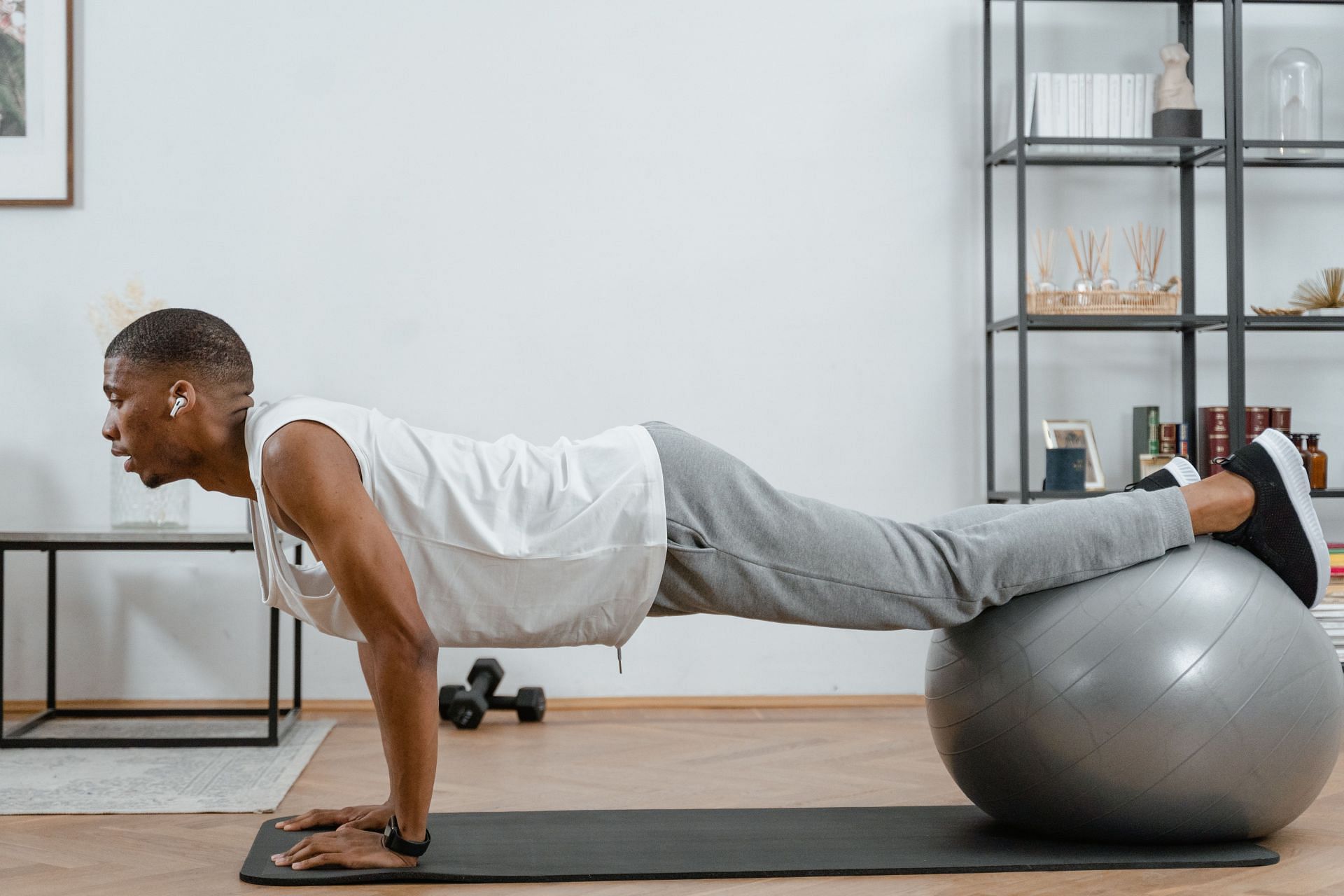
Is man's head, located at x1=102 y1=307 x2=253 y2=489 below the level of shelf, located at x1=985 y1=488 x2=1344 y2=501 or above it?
above

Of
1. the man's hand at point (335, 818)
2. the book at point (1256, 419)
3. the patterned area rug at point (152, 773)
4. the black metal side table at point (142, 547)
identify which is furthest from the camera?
the book at point (1256, 419)

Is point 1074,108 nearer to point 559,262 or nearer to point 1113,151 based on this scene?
point 1113,151

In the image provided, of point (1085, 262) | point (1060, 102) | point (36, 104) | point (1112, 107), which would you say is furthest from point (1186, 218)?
point (36, 104)

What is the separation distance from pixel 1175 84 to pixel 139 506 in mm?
2738

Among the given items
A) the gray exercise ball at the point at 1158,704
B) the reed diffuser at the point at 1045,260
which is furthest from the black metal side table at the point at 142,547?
the reed diffuser at the point at 1045,260

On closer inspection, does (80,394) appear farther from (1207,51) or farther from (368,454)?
(1207,51)

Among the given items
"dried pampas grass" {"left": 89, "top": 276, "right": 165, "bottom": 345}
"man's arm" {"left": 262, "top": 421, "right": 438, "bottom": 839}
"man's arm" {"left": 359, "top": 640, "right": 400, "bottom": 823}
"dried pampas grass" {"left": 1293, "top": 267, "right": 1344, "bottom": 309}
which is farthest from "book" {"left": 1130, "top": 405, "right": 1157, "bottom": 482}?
"dried pampas grass" {"left": 89, "top": 276, "right": 165, "bottom": 345}

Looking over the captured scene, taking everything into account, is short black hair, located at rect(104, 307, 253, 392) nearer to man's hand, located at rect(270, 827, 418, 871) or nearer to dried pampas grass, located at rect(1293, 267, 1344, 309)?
man's hand, located at rect(270, 827, 418, 871)

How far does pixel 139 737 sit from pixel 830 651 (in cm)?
168

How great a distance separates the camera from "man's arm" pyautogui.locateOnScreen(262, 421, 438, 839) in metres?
1.45

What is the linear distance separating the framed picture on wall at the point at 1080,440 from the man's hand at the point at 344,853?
2.08 metres

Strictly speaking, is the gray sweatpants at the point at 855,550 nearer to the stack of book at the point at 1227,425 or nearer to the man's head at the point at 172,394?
the man's head at the point at 172,394

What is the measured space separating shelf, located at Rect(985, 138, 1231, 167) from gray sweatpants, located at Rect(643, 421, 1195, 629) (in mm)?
1464

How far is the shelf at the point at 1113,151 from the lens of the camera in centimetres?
294
